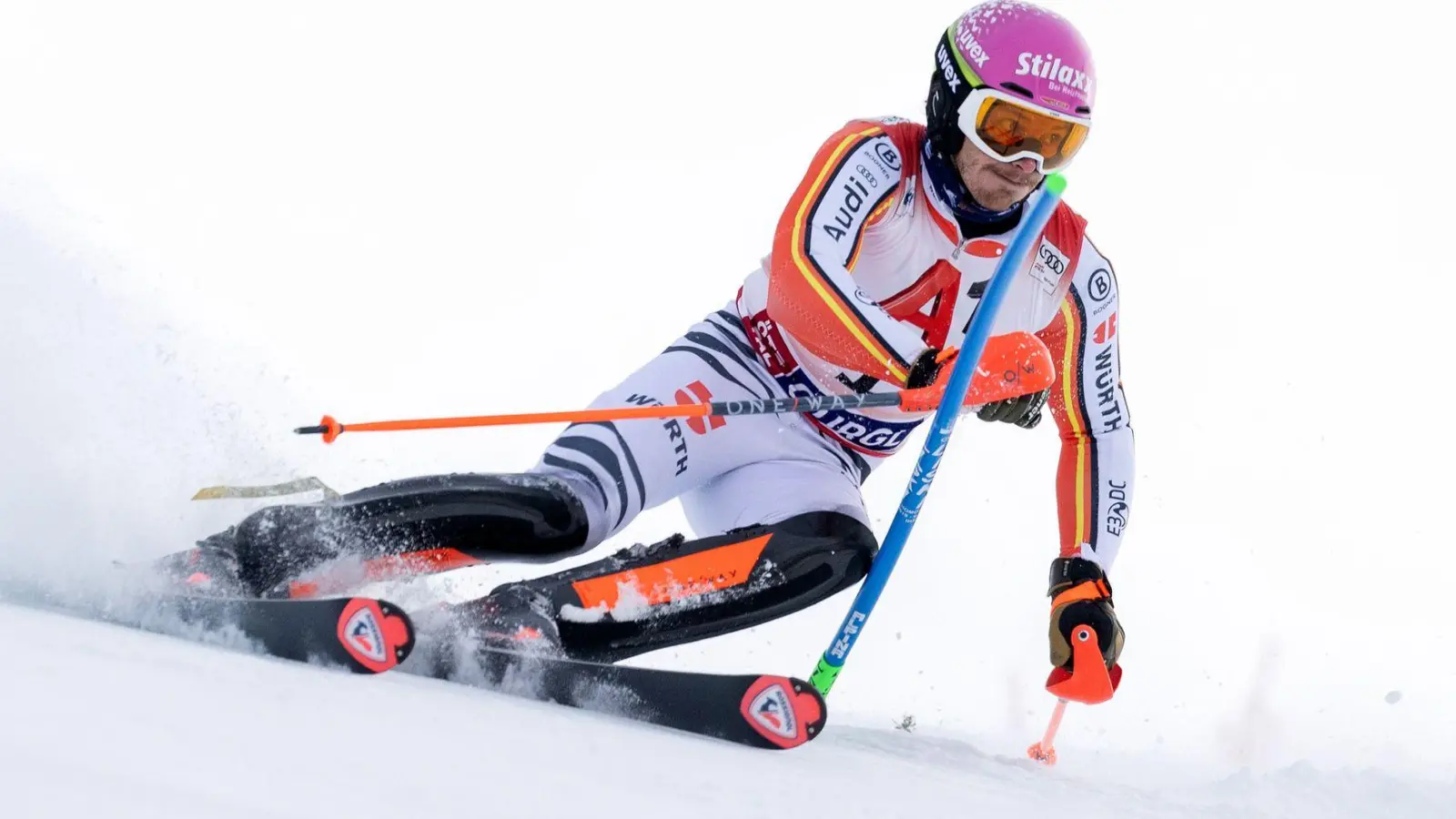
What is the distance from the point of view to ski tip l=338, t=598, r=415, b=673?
2.43 metres

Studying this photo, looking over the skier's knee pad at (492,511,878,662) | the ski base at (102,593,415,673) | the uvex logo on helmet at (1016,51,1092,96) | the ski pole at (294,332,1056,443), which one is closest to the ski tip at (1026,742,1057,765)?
the skier's knee pad at (492,511,878,662)

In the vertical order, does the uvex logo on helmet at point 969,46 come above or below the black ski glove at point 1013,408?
above

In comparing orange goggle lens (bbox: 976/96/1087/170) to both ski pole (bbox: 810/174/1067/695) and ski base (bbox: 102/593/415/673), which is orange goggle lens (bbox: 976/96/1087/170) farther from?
ski base (bbox: 102/593/415/673)

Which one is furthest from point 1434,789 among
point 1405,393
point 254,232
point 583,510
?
point 254,232

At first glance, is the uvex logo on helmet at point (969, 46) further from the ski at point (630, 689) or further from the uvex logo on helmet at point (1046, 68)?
the ski at point (630, 689)

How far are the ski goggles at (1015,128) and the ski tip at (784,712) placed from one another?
1.49 m

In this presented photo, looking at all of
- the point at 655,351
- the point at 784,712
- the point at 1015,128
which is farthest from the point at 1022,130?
the point at 655,351

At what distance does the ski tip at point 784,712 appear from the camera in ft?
8.73

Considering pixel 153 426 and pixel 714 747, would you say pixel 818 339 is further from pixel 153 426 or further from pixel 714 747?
pixel 153 426

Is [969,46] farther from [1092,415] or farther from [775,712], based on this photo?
[775,712]

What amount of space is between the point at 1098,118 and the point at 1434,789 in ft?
21.7

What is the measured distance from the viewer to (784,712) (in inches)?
105

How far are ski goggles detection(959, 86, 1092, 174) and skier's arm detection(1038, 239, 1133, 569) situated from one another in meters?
0.41

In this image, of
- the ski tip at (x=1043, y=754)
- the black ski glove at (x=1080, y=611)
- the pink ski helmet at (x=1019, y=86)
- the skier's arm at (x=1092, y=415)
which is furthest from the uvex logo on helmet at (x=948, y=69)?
the ski tip at (x=1043, y=754)
